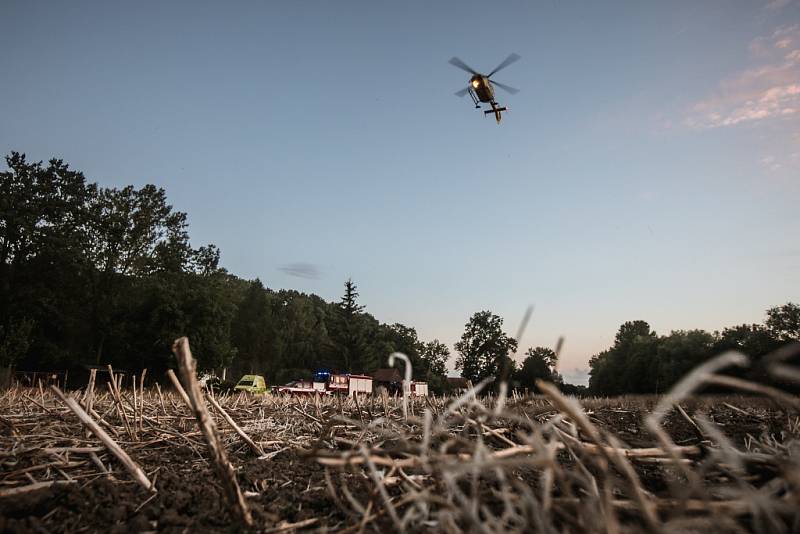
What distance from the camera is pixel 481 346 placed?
8619 cm

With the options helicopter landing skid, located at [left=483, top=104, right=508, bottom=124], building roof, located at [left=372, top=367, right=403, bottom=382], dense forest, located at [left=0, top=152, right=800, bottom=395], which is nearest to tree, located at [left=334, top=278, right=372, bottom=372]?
building roof, located at [left=372, top=367, right=403, bottom=382]

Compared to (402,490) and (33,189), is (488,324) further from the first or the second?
(402,490)

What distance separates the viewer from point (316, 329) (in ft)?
297

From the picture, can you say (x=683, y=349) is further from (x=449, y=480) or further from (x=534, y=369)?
(x=449, y=480)

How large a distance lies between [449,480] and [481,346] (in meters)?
87.8

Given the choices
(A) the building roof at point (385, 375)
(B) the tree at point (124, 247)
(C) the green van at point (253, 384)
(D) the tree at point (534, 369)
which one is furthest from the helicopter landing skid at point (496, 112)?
(D) the tree at point (534, 369)

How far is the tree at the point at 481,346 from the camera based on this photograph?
84.3 meters

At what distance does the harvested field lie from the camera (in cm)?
98

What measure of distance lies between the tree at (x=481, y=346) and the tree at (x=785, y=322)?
3799cm

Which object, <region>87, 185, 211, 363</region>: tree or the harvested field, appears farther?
<region>87, 185, 211, 363</region>: tree

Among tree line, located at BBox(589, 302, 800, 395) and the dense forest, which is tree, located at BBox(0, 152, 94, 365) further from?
tree line, located at BBox(589, 302, 800, 395)

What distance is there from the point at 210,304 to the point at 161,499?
38277 millimetres

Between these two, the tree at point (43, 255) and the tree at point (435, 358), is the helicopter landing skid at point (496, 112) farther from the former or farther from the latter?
the tree at point (435, 358)

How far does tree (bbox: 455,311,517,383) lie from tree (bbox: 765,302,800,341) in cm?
3799
